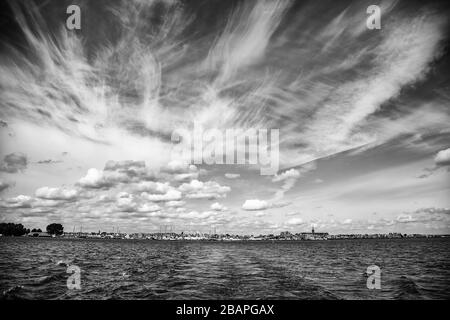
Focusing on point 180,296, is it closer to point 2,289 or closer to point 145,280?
point 145,280

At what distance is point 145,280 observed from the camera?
3181cm

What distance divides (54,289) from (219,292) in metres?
14.4

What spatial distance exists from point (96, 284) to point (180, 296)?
10283 millimetres

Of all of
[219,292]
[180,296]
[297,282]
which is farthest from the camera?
[297,282]
